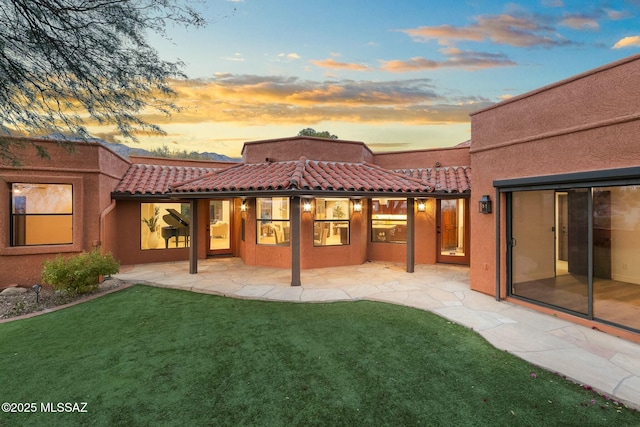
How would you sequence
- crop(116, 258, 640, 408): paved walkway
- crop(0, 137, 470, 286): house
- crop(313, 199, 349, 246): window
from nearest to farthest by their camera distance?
1. crop(116, 258, 640, 408): paved walkway
2. crop(0, 137, 470, 286): house
3. crop(313, 199, 349, 246): window

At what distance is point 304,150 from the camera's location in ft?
37.6

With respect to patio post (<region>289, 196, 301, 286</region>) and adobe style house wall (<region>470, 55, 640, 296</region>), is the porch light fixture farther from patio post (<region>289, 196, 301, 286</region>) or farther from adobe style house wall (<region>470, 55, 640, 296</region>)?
patio post (<region>289, 196, 301, 286</region>)

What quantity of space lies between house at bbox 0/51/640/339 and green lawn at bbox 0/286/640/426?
2845mm

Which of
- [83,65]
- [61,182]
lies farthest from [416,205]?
[61,182]

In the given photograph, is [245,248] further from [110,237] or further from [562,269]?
[562,269]

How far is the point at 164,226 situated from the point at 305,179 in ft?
24.6

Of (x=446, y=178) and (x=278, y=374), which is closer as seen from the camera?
(x=278, y=374)

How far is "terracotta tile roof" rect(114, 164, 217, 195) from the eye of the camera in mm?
11148

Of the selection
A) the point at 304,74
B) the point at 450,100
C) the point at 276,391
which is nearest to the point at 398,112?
the point at 450,100

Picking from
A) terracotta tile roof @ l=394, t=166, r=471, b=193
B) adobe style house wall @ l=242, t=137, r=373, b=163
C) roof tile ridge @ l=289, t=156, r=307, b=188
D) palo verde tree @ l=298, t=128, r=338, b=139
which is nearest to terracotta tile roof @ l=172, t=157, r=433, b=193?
roof tile ridge @ l=289, t=156, r=307, b=188

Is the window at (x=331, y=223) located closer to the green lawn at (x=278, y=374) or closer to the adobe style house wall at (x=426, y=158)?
the adobe style house wall at (x=426, y=158)

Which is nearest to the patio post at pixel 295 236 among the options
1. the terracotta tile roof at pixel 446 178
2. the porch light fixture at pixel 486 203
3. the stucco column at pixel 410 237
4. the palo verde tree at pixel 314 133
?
the stucco column at pixel 410 237

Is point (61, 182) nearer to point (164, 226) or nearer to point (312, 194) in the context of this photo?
point (164, 226)

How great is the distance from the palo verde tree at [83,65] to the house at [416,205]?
146 inches
